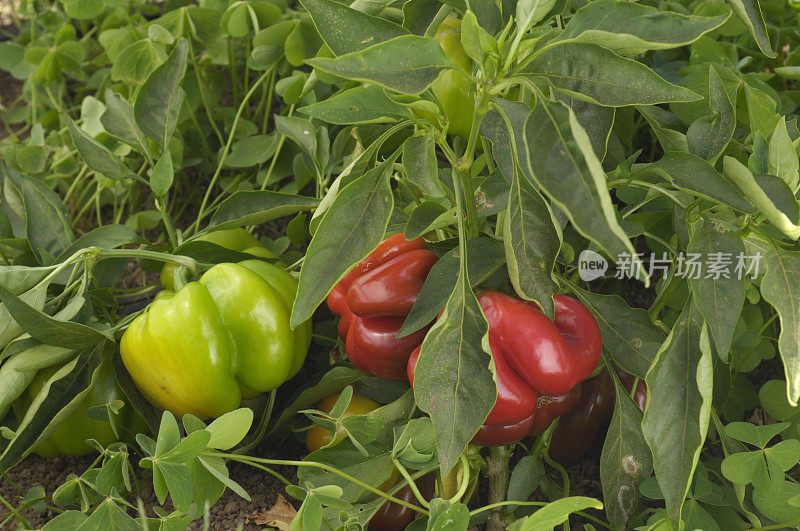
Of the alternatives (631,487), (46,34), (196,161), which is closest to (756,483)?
(631,487)

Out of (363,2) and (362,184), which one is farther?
(363,2)

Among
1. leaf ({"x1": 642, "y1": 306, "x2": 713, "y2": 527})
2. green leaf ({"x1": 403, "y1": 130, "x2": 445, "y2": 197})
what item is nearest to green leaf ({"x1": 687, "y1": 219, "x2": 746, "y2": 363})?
leaf ({"x1": 642, "y1": 306, "x2": 713, "y2": 527})

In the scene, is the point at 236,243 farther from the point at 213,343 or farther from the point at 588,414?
the point at 588,414

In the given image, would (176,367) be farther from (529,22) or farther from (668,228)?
(668,228)

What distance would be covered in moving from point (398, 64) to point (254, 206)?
0.40 metres

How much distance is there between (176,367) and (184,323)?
0.15 feet

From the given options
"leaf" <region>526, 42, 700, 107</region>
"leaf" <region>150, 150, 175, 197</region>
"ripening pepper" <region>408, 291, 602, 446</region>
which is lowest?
"ripening pepper" <region>408, 291, 602, 446</region>

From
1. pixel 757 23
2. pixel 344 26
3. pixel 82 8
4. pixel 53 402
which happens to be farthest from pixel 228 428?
pixel 82 8

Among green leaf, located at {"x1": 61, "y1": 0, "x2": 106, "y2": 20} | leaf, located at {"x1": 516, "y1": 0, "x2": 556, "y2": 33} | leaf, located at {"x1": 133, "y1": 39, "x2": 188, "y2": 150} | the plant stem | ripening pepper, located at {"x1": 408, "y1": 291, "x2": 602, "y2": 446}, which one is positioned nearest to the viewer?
leaf, located at {"x1": 516, "y1": 0, "x2": 556, "y2": 33}

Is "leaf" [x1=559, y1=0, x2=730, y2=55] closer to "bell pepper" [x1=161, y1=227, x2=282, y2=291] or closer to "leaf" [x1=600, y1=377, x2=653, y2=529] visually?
"leaf" [x1=600, y1=377, x2=653, y2=529]

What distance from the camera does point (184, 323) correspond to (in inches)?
29.5

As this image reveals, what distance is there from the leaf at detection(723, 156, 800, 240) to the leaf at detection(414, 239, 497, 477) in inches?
9.0

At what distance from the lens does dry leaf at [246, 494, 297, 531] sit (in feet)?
2.50

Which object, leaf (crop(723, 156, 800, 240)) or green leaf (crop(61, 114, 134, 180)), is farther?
green leaf (crop(61, 114, 134, 180))
